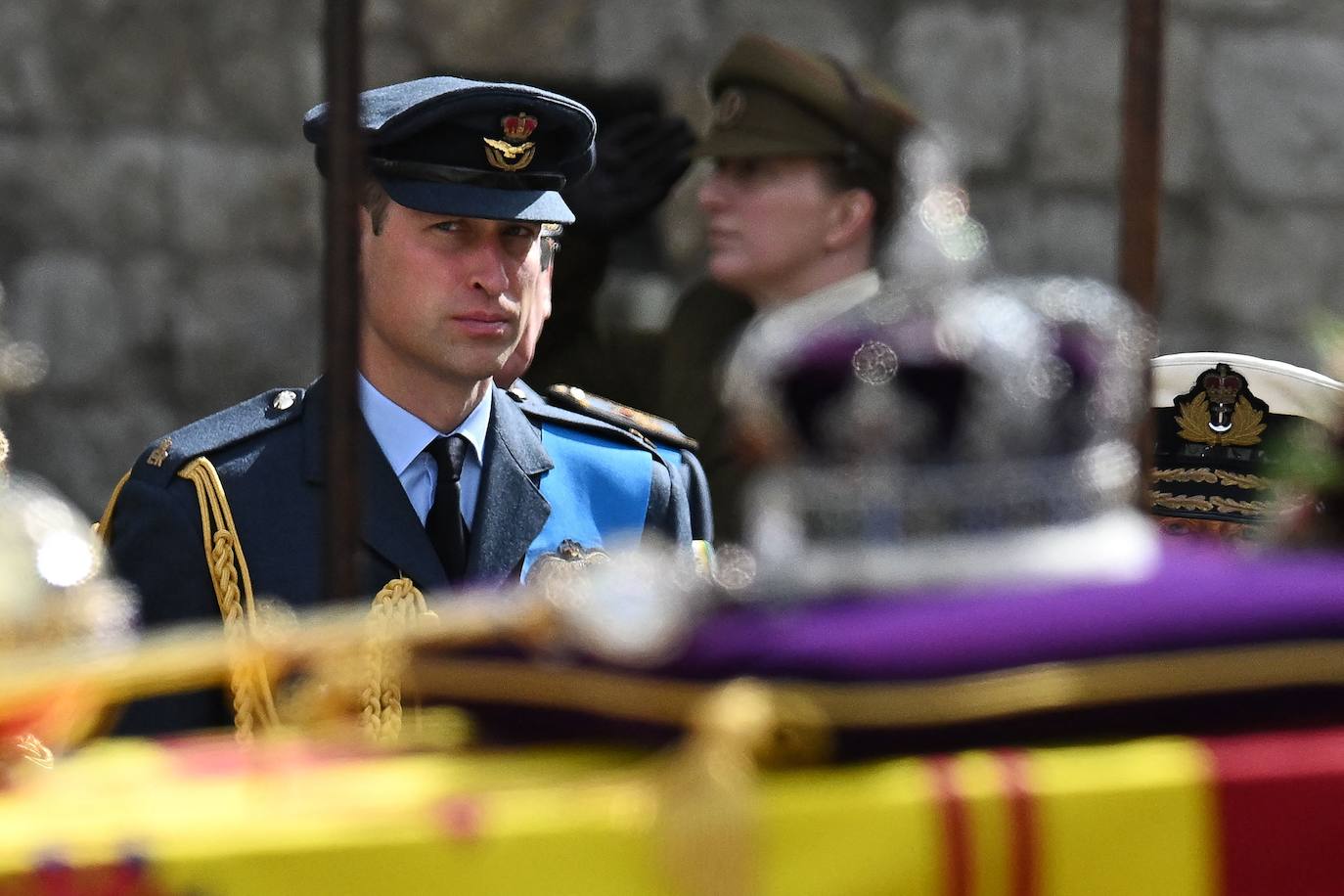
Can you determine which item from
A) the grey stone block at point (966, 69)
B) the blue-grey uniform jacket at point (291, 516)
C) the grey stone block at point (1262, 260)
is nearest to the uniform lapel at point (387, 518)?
the blue-grey uniform jacket at point (291, 516)

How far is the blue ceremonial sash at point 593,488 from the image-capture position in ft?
8.98

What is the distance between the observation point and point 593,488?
2.83 meters

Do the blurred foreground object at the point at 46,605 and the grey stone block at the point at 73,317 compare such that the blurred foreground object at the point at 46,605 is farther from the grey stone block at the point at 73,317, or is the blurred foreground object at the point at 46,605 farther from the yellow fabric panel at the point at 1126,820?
the grey stone block at the point at 73,317

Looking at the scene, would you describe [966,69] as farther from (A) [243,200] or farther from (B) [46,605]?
(B) [46,605]

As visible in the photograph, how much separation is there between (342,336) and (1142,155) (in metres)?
0.72

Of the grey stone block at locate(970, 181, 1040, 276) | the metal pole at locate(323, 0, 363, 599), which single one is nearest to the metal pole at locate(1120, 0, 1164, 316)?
the metal pole at locate(323, 0, 363, 599)

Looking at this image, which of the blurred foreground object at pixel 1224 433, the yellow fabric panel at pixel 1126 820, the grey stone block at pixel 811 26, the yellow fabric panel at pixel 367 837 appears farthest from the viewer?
the grey stone block at pixel 811 26

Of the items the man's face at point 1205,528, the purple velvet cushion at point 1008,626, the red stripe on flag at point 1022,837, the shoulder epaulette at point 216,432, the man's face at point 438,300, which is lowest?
the red stripe on flag at point 1022,837

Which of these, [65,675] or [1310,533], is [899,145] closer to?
[1310,533]

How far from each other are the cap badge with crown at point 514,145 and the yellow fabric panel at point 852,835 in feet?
5.06

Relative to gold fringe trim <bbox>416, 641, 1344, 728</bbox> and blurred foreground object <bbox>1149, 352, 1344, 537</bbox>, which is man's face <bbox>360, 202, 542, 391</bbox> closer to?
blurred foreground object <bbox>1149, 352, 1344, 537</bbox>

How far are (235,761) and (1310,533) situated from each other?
30.4 inches

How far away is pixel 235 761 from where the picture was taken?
1332 millimetres

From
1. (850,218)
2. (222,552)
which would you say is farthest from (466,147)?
(850,218)
